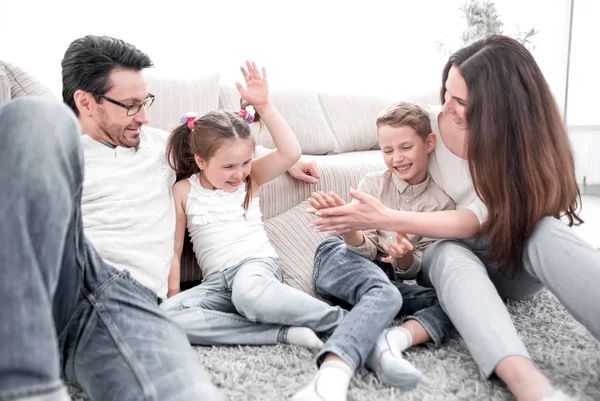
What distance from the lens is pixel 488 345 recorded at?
3.09 feet

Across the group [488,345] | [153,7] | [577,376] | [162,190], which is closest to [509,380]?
[488,345]

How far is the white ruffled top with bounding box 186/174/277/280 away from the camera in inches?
55.4

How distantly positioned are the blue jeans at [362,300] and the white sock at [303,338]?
0.32 feet

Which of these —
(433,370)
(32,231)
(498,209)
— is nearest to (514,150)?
(498,209)

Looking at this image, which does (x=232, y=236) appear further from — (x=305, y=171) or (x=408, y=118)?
(x=408, y=118)

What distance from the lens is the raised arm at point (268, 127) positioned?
147 centimetres

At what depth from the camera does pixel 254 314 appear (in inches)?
Answer: 47.6

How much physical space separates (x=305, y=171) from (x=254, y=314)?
0.72 metres

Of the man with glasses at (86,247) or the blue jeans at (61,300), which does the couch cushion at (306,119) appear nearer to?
the man with glasses at (86,247)

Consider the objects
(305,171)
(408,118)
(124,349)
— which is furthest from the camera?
(305,171)

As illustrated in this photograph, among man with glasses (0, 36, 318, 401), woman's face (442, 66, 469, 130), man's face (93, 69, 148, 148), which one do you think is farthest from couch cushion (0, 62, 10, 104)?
woman's face (442, 66, 469, 130)

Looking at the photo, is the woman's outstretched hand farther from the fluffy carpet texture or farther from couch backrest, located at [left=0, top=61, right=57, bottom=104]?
couch backrest, located at [left=0, top=61, right=57, bottom=104]

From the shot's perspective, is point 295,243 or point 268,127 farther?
point 295,243

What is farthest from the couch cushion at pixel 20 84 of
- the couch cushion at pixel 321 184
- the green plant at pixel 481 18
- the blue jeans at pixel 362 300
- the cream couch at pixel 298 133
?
the green plant at pixel 481 18
